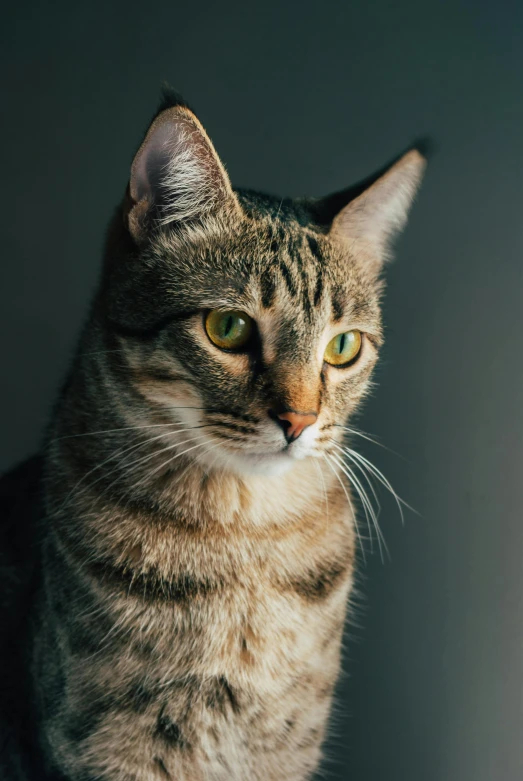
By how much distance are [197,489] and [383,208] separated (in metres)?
0.43

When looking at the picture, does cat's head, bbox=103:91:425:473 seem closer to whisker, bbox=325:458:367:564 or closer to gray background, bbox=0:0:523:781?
whisker, bbox=325:458:367:564

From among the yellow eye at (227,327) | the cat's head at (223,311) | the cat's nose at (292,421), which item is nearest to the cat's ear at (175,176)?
the cat's head at (223,311)

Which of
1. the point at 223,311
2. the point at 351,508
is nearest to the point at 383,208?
the point at 223,311

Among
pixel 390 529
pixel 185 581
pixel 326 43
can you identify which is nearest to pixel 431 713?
pixel 390 529

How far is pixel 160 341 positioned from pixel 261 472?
0.19 m

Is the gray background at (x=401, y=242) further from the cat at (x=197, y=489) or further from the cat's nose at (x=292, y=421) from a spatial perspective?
the cat's nose at (x=292, y=421)

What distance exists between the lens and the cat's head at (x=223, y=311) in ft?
2.46

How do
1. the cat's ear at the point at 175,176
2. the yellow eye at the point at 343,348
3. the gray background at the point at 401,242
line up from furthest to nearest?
1. the gray background at the point at 401,242
2. the yellow eye at the point at 343,348
3. the cat's ear at the point at 175,176

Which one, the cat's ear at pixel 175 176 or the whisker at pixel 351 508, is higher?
the cat's ear at pixel 175 176

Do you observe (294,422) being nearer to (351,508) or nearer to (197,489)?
(197,489)

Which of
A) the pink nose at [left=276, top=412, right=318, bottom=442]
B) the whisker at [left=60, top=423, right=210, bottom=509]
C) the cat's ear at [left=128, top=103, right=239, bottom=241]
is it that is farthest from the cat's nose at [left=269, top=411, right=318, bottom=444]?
the cat's ear at [left=128, top=103, right=239, bottom=241]

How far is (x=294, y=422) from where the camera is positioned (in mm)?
734

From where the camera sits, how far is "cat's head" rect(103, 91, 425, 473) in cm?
75

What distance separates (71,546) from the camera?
2.77 feet
